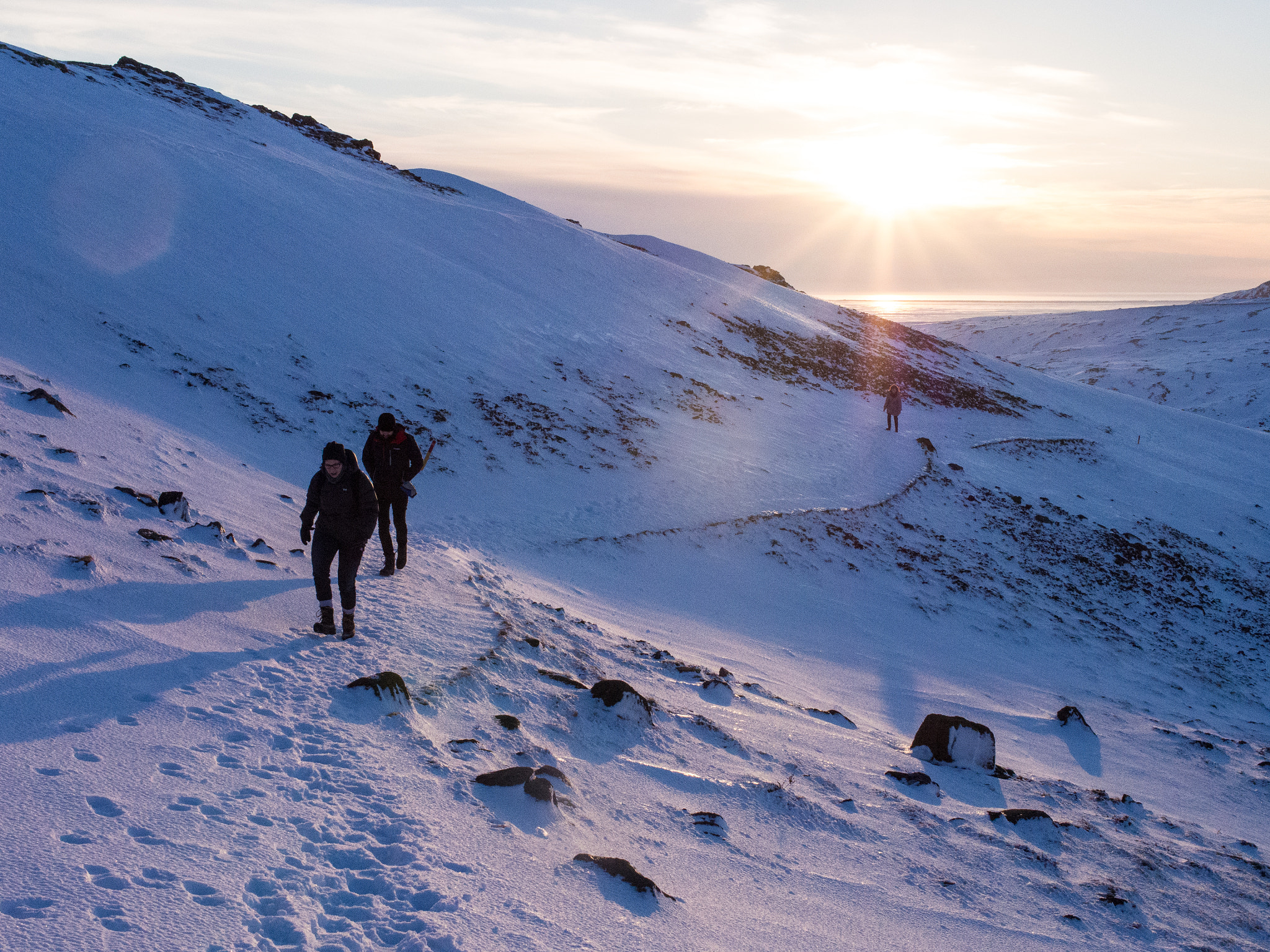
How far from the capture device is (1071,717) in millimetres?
13117

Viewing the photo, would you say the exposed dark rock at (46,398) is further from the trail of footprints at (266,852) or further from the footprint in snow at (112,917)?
the footprint in snow at (112,917)

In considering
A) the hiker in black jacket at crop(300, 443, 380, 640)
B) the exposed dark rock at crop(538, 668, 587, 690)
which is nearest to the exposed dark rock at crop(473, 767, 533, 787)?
the exposed dark rock at crop(538, 668, 587, 690)

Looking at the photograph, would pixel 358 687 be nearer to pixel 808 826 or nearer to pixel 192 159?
pixel 808 826

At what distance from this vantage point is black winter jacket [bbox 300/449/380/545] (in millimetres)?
7859

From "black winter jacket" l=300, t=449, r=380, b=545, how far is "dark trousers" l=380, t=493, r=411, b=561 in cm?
252

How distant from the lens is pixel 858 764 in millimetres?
9039

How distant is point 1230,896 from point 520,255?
102ft

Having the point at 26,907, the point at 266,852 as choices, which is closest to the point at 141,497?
the point at 266,852

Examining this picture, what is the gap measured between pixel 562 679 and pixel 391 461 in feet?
12.3

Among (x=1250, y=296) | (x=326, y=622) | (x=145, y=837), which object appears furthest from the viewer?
(x=1250, y=296)

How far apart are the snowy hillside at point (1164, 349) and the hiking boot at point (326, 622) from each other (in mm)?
59697

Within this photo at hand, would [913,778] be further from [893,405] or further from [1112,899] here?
[893,405]

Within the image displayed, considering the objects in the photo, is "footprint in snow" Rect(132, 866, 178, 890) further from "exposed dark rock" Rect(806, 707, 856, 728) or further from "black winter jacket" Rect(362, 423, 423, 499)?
"exposed dark rock" Rect(806, 707, 856, 728)

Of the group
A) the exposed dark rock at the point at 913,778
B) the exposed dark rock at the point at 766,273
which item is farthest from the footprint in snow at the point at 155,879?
the exposed dark rock at the point at 766,273
